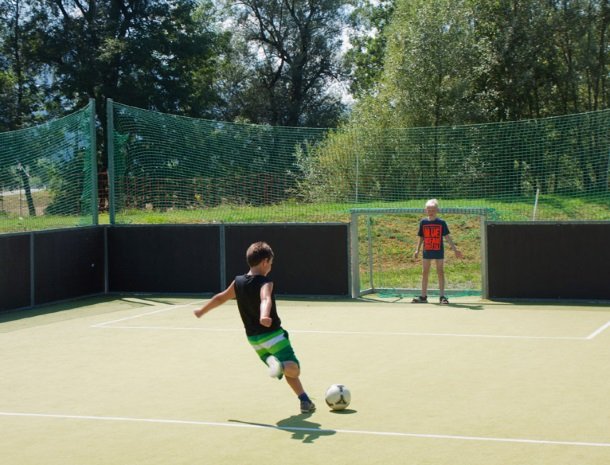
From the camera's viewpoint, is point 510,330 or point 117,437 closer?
point 117,437

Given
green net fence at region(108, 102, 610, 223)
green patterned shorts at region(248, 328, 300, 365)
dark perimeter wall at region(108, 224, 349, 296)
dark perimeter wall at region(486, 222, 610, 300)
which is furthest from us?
green net fence at region(108, 102, 610, 223)

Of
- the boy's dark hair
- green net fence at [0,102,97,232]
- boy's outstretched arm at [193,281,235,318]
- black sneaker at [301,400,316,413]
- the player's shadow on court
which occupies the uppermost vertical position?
green net fence at [0,102,97,232]

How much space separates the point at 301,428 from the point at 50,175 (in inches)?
473

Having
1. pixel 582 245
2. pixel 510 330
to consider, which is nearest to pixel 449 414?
pixel 510 330

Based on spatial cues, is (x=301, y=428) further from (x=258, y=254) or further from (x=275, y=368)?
(x=258, y=254)

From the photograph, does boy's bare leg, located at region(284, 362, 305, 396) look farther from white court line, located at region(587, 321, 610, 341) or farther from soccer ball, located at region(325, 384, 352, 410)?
white court line, located at region(587, 321, 610, 341)

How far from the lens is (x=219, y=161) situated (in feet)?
67.7

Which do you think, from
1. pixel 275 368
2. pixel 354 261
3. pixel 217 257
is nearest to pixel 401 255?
pixel 354 261

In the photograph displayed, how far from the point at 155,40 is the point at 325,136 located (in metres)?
27.5

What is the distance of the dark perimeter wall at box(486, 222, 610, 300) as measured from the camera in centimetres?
1653

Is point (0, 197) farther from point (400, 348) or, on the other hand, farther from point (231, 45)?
point (231, 45)

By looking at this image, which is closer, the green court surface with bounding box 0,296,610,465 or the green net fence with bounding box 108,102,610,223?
the green court surface with bounding box 0,296,610,465

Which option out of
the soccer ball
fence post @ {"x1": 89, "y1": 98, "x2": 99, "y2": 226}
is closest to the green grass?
fence post @ {"x1": 89, "y1": 98, "x2": 99, "y2": 226}

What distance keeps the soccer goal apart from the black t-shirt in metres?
9.41
